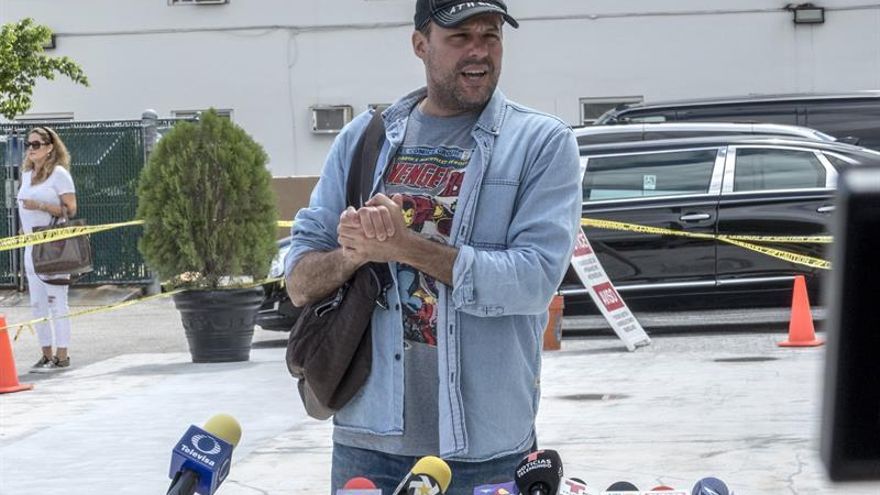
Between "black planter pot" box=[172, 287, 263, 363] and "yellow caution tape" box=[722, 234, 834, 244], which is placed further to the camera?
"yellow caution tape" box=[722, 234, 834, 244]

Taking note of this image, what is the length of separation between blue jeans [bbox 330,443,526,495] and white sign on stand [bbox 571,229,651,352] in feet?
30.3

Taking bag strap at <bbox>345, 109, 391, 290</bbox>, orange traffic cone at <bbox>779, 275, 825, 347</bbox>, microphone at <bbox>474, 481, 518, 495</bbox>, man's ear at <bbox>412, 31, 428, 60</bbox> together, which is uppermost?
man's ear at <bbox>412, 31, 428, 60</bbox>

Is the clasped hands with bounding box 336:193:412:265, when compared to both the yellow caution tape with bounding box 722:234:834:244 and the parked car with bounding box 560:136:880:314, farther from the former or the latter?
the yellow caution tape with bounding box 722:234:834:244

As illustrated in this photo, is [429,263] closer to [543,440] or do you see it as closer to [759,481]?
[759,481]

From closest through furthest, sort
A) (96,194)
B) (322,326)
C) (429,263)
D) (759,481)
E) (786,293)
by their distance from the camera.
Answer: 1. (429,263)
2. (322,326)
3. (759,481)
4. (786,293)
5. (96,194)

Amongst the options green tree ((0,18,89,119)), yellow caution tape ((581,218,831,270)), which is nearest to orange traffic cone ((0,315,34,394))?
yellow caution tape ((581,218,831,270))

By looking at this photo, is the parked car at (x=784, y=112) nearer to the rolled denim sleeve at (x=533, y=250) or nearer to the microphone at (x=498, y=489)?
the rolled denim sleeve at (x=533, y=250)

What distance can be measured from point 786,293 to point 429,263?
10718mm

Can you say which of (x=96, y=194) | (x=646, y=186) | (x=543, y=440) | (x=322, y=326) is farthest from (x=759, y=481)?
(x=96, y=194)

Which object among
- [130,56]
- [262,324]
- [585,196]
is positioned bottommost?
[262,324]

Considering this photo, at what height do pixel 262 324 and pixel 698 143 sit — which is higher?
pixel 698 143

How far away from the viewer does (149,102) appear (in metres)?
27.3

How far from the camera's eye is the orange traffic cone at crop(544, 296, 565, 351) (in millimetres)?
12555

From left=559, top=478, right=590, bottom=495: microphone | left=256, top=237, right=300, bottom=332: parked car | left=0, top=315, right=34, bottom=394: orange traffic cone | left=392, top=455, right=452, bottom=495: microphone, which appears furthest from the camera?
left=256, top=237, right=300, bottom=332: parked car
